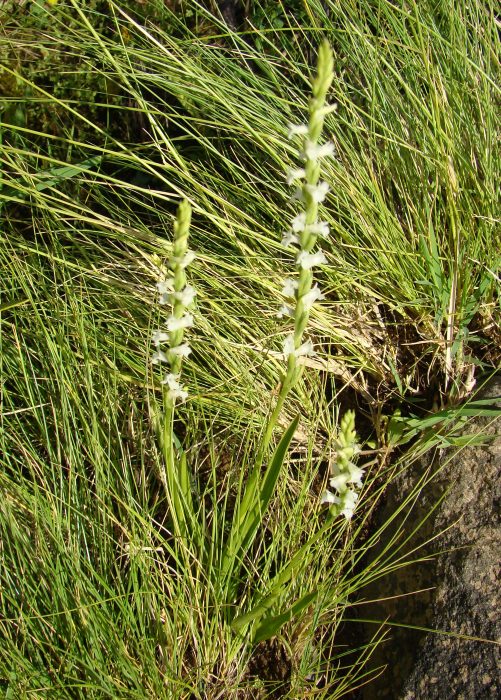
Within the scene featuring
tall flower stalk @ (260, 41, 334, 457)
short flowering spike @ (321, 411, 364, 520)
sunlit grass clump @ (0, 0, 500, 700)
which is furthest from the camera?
sunlit grass clump @ (0, 0, 500, 700)

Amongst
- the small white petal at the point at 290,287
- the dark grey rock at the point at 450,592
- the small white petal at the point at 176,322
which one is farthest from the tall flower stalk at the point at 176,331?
the dark grey rock at the point at 450,592

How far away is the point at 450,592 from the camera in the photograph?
1.36 metres

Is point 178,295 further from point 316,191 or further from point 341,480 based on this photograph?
point 341,480

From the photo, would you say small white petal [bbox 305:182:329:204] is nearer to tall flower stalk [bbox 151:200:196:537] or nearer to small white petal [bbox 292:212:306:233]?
small white petal [bbox 292:212:306:233]

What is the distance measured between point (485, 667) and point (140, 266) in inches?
43.1

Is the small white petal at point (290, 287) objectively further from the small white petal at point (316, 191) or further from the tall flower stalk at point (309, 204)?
the small white petal at point (316, 191)

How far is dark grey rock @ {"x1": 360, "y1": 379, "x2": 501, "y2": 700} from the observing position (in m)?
1.27

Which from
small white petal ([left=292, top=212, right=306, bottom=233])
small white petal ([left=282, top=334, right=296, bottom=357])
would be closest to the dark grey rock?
small white petal ([left=282, top=334, right=296, bottom=357])

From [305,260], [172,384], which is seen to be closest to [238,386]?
[172,384]

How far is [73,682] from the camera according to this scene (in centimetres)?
119

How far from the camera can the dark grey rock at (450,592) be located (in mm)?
1267

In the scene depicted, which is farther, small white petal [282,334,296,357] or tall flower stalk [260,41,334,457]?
small white petal [282,334,296,357]

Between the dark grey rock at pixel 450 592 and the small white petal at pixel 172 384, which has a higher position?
the small white petal at pixel 172 384

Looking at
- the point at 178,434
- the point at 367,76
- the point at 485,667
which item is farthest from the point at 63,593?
the point at 367,76
